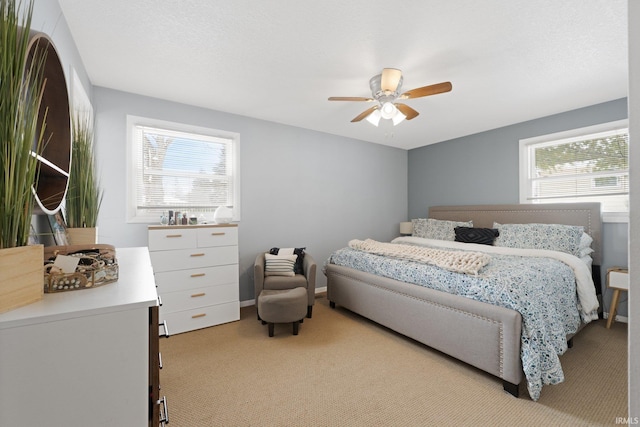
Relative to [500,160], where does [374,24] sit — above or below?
above

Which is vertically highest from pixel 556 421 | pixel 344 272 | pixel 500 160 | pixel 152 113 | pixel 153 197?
pixel 152 113

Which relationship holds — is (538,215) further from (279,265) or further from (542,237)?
(279,265)

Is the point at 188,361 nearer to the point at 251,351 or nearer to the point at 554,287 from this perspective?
the point at 251,351

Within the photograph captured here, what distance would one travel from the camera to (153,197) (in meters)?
3.13

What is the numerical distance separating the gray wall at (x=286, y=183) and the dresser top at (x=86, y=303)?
248 centimetres

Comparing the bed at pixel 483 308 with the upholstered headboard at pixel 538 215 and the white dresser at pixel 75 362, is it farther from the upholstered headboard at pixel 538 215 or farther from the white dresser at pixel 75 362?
the white dresser at pixel 75 362

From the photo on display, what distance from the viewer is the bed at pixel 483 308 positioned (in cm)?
186

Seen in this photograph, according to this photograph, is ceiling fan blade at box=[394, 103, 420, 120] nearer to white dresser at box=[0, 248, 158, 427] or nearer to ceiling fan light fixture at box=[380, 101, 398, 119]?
ceiling fan light fixture at box=[380, 101, 398, 119]

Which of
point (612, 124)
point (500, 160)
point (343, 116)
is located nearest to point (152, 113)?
point (343, 116)

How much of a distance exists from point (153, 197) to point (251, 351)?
201 cm

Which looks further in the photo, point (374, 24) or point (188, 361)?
point (188, 361)

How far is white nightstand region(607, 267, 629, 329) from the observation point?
280 cm

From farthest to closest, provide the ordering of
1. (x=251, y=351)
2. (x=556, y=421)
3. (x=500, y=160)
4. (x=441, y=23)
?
1. (x=500, y=160)
2. (x=251, y=351)
3. (x=441, y=23)
4. (x=556, y=421)

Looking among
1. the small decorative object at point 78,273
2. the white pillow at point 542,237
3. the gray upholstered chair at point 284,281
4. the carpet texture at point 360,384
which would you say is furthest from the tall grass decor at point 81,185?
the white pillow at point 542,237
